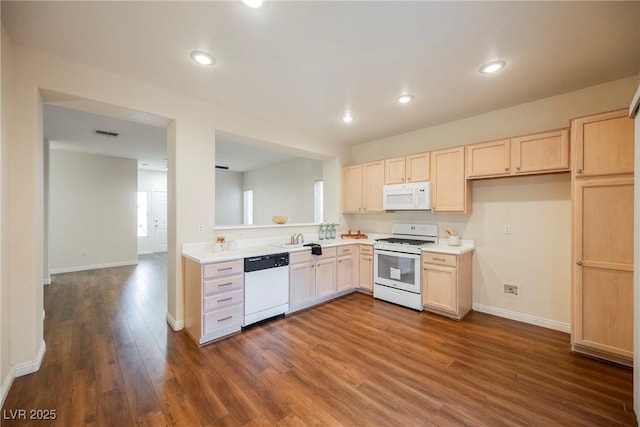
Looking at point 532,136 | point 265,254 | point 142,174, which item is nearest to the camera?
point 532,136

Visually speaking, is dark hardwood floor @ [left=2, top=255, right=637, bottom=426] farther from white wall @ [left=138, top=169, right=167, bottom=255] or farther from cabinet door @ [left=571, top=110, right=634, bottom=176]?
white wall @ [left=138, top=169, right=167, bottom=255]

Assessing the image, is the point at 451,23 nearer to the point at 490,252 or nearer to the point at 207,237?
the point at 490,252

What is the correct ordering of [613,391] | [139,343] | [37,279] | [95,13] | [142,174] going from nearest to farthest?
[95,13] → [613,391] → [37,279] → [139,343] → [142,174]

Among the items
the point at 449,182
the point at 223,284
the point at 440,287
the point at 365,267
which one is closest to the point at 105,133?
the point at 223,284

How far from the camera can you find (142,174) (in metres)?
8.19

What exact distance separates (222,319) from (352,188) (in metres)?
3.07

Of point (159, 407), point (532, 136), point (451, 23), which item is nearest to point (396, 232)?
point (532, 136)

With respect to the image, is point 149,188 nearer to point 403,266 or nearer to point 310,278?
point 310,278

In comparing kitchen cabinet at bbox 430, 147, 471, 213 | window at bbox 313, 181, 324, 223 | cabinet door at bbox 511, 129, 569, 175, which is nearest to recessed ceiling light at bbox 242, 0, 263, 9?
kitchen cabinet at bbox 430, 147, 471, 213

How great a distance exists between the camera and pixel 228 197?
924 centimetres

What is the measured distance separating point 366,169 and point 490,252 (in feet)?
7.41

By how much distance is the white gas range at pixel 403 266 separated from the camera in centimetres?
351

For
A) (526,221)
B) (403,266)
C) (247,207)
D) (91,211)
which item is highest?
(247,207)

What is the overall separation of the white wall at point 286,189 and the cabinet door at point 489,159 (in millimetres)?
3492
